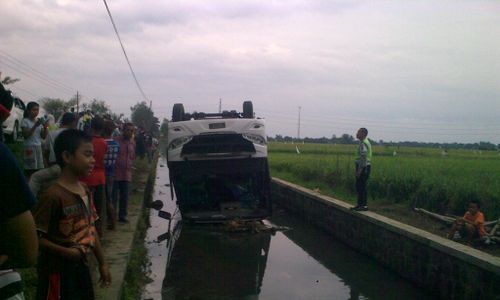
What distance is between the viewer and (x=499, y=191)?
10.6m

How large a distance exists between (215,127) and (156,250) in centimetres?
254

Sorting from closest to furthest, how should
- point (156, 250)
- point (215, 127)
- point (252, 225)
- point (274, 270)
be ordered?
point (274, 270) → point (156, 250) → point (215, 127) → point (252, 225)

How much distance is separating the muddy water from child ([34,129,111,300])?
12.2ft

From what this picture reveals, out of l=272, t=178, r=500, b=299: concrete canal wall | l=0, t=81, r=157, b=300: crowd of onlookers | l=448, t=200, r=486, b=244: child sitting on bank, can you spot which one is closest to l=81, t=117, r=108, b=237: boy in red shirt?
l=0, t=81, r=157, b=300: crowd of onlookers

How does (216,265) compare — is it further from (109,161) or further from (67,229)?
(67,229)

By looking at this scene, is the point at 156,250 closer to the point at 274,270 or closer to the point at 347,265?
the point at 274,270

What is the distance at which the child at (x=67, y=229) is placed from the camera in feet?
10.4

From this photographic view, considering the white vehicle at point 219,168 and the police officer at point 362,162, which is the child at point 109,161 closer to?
the white vehicle at point 219,168

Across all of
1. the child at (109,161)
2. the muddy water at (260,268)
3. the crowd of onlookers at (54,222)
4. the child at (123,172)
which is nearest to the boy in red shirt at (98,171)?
the child at (109,161)

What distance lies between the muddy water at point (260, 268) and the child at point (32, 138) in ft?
8.11

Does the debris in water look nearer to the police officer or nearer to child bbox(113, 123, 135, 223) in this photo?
the police officer

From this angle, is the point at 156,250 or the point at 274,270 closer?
the point at 274,270

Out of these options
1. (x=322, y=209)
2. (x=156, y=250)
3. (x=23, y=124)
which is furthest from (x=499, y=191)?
(x=23, y=124)

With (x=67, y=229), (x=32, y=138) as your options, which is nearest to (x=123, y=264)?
(x=32, y=138)
